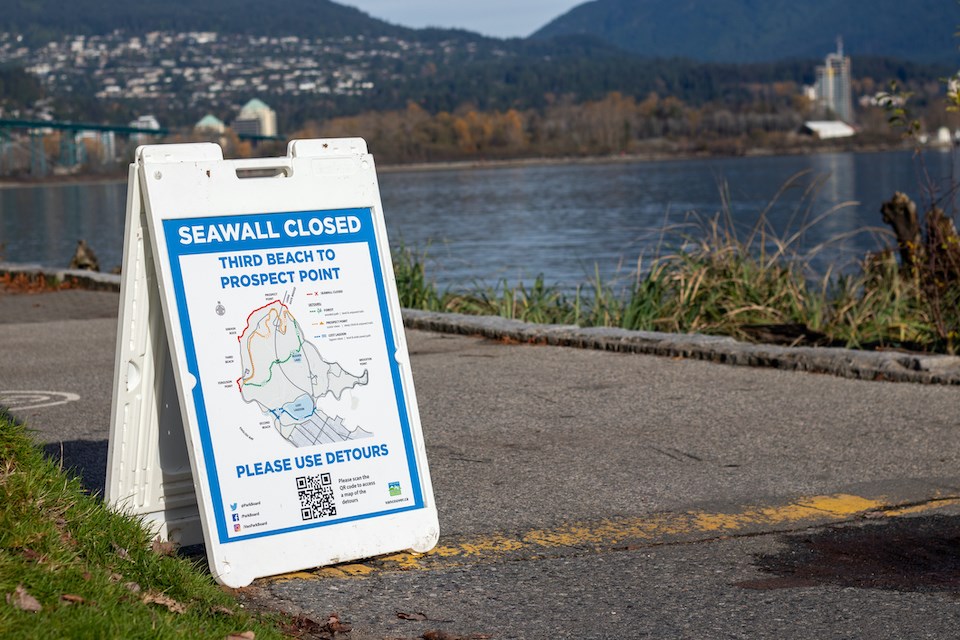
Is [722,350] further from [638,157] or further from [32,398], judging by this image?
[638,157]

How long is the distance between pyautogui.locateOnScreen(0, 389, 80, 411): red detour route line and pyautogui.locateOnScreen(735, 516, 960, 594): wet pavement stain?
447 cm

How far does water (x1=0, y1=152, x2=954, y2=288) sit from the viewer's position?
22.1 metres

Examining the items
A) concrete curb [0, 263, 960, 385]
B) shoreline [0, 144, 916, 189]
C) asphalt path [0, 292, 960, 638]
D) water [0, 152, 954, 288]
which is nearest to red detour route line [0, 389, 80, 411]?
asphalt path [0, 292, 960, 638]

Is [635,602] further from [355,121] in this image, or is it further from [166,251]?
[355,121]

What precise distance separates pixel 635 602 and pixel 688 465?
5.90 feet

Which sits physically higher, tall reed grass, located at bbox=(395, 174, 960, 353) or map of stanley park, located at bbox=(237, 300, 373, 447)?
map of stanley park, located at bbox=(237, 300, 373, 447)

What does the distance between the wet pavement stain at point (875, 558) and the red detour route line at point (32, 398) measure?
14.7ft

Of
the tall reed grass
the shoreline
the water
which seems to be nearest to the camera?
the tall reed grass

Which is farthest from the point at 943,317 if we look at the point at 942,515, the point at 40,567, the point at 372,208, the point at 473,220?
the point at 473,220

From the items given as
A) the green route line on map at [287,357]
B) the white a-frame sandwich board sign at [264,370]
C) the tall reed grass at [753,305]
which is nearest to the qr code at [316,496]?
the white a-frame sandwich board sign at [264,370]

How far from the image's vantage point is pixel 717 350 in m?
8.48

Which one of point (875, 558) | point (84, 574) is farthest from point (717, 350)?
point (84, 574)

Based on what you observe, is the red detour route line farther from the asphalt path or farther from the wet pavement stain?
the wet pavement stain

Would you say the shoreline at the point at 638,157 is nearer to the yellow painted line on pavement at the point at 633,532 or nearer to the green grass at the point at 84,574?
the yellow painted line on pavement at the point at 633,532
